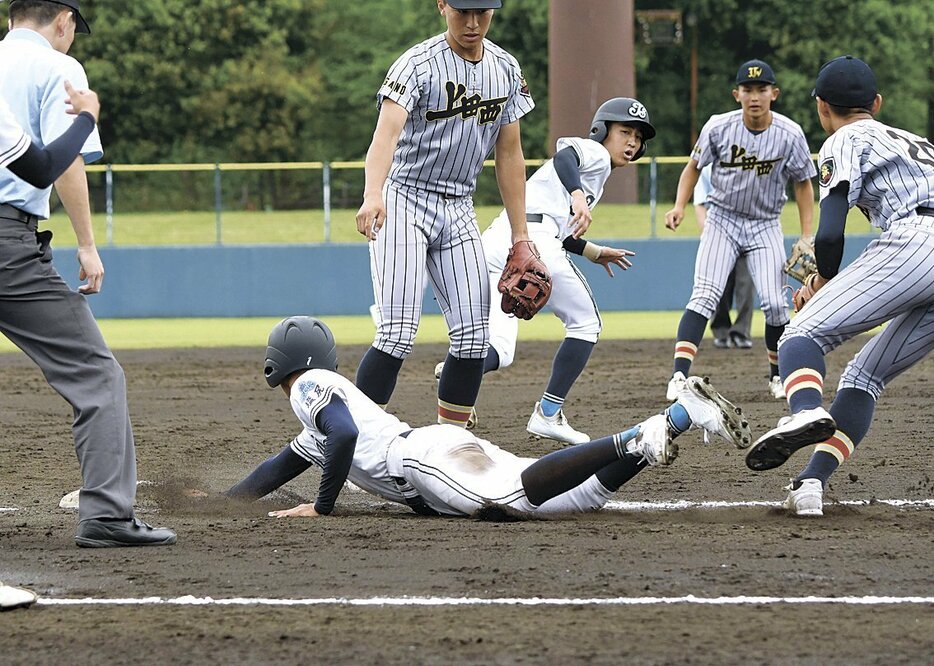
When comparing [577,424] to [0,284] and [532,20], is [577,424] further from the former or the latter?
[532,20]

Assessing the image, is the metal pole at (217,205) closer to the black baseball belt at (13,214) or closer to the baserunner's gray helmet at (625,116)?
the baserunner's gray helmet at (625,116)

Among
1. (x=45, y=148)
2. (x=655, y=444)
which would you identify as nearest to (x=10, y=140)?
(x=45, y=148)

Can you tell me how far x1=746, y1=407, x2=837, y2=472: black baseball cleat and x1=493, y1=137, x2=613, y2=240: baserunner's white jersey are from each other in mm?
3419

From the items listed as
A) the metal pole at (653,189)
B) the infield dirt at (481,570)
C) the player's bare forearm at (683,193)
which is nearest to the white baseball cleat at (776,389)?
the player's bare forearm at (683,193)

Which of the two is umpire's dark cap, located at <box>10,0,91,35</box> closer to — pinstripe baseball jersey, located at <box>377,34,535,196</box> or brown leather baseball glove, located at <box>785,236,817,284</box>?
pinstripe baseball jersey, located at <box>377,34,535,196</box>

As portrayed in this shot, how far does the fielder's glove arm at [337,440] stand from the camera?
5211 mm

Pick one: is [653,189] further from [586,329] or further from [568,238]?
[586,329]

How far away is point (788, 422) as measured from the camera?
523cm

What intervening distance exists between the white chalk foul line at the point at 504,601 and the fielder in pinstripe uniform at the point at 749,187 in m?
5.30

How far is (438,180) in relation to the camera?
634cm

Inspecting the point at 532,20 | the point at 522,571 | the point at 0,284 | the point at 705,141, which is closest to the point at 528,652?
the point at 522,571

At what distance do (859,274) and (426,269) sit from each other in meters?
1.95

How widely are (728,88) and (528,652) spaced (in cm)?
3981

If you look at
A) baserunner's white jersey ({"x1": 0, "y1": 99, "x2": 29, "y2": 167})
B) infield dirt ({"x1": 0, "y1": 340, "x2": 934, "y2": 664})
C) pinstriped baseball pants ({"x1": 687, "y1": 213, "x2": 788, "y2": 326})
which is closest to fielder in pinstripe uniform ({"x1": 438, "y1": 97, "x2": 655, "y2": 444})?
infield dirt ({"x1": 0, "y1": 340, "x2": 934, "y2": 664})
